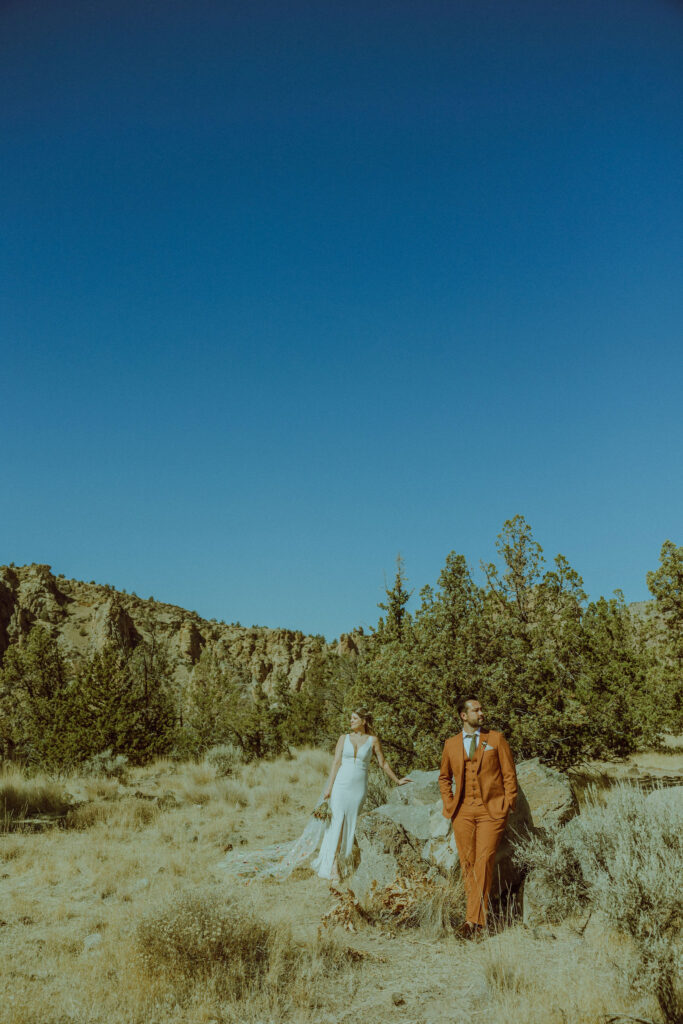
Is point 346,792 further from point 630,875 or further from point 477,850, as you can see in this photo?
point 630,875

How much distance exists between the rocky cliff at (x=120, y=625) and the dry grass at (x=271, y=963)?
142ft

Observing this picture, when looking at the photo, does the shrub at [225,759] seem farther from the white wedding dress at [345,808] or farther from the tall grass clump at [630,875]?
the tall grass clump at [630,875]

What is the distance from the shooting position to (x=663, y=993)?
3.74m

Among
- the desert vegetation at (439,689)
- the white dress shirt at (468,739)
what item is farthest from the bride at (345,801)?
the desert vegetation at (439,689)

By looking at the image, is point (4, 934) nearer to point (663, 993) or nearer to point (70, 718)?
point (663, 993)

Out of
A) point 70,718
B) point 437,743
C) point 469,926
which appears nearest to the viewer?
point 469,926

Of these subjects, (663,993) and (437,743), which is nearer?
(663,993)

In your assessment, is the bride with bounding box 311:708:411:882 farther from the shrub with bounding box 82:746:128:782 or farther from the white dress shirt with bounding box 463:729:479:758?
the shrub with bounding box 82:746:128:782

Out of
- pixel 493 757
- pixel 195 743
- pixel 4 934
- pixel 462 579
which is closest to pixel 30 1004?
pixel 4 934

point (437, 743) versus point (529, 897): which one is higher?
point (437, 743)

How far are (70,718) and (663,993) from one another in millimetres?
16404

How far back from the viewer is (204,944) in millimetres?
4684

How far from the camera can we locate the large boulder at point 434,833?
20.1 ft

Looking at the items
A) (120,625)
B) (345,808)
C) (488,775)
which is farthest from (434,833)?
(120,625)
